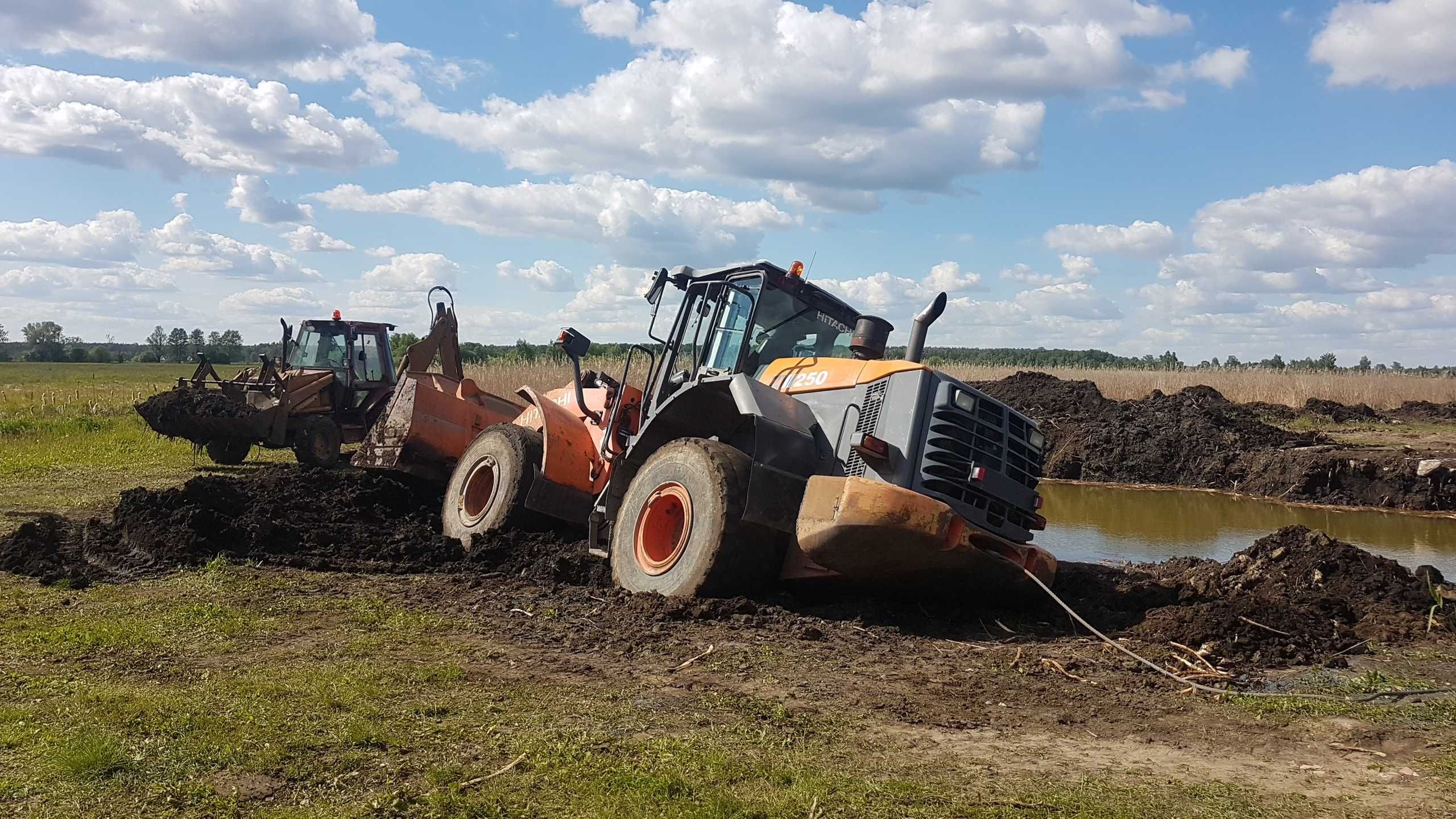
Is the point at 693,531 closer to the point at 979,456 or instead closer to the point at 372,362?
the point at 979,456

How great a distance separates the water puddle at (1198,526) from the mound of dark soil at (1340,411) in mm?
10304

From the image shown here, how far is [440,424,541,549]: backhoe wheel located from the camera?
9.76m

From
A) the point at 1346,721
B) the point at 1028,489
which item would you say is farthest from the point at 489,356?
the point at 1346,721

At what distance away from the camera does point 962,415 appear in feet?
23.3

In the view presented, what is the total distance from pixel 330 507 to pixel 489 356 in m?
24.0

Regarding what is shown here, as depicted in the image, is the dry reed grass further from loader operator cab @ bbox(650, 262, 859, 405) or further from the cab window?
loader operator cab @ bbox(650, 262, 859, 405)

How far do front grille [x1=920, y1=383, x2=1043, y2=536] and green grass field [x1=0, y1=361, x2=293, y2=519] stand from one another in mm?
9422

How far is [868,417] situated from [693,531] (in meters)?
1.39

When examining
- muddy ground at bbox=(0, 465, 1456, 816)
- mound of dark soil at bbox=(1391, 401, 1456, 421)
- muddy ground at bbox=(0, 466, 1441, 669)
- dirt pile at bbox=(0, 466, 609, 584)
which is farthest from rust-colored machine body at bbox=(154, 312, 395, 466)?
mound of dark soil at bbox=(1391, 401, 1456, 421)

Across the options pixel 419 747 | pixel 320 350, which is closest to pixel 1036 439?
pixel 419 747

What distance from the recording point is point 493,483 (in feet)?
33.8

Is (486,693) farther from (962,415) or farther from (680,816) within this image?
(962,415)

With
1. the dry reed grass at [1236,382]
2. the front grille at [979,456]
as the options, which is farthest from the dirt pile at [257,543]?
the dry reed grass at [1236,382]

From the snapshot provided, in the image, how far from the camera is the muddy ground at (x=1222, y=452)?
16.1m
